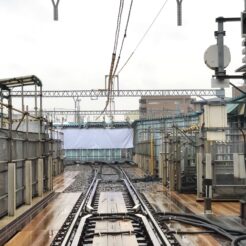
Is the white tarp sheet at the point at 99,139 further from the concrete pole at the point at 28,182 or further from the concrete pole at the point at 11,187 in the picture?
the concrete pole at the point at 11,187

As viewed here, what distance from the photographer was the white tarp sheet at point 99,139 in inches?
1809

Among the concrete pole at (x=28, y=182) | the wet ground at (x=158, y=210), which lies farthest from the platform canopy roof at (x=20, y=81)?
the wet ground at (x=158, y=210)

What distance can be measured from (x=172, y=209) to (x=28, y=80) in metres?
5.30

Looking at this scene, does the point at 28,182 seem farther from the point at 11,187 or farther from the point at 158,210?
the point at 158,210

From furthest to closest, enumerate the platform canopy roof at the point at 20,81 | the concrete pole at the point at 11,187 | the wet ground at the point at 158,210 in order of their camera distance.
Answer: the platform canopy roof at the point at 20,81 < the concrete pole at the point at 11,187 < the wet ground at the point at 158,210

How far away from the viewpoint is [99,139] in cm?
4622

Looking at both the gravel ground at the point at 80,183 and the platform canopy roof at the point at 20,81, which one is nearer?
the platform canopy roof at the point at 20,81

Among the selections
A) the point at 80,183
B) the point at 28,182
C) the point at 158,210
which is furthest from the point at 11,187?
the point at 80,183

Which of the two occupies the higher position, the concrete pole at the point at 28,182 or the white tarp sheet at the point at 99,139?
the white tarp sheet at the point at 99,139

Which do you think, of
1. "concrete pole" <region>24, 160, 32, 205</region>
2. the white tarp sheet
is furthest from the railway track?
the white tarp sheet

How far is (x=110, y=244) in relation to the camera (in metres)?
8.07

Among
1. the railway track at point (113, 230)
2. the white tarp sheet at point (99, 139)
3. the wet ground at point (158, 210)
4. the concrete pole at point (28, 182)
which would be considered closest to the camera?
the railway track at point (113, 230)

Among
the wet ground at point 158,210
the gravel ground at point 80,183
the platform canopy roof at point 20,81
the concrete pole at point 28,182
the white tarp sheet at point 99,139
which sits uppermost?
the platform canopy roof at point 20,81

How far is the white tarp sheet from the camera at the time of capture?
1809 inches
